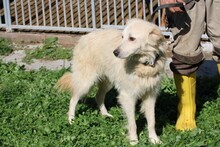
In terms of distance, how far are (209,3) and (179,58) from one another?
1.90ft

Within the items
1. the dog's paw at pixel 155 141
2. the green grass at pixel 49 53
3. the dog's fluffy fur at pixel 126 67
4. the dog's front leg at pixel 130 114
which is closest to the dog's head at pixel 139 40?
the dog's fluffy fur at pixel 126 67

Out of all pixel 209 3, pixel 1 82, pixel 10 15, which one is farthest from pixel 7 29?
pixel 209 3

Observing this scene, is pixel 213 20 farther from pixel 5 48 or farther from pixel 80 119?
pixel 5 48

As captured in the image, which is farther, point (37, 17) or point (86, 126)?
point (37, 17)

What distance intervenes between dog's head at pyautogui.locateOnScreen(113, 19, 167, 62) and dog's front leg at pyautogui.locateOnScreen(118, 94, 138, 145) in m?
0.53

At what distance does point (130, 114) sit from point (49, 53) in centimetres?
325

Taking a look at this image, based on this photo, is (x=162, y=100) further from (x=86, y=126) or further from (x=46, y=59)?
(x=46, y=59)

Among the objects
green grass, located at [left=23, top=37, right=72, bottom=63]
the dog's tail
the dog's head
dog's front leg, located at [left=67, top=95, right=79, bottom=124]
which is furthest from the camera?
green grass, located at [left=23, top=37, right=72, bottom=63]

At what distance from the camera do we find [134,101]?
14.8 ft

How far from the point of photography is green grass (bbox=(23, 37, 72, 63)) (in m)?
7.39

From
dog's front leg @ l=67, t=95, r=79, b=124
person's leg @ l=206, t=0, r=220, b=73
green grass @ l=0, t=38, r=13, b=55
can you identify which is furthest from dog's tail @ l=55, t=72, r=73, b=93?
green grass @ l=0, t=38, r=13, b=55

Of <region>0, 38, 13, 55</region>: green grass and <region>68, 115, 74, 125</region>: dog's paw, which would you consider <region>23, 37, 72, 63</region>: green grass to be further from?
<region>68, 115, 74, 125</region>: dog's paw

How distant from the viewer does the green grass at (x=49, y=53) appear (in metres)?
7.39

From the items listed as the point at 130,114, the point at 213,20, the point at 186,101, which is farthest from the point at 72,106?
the point at 213,20
